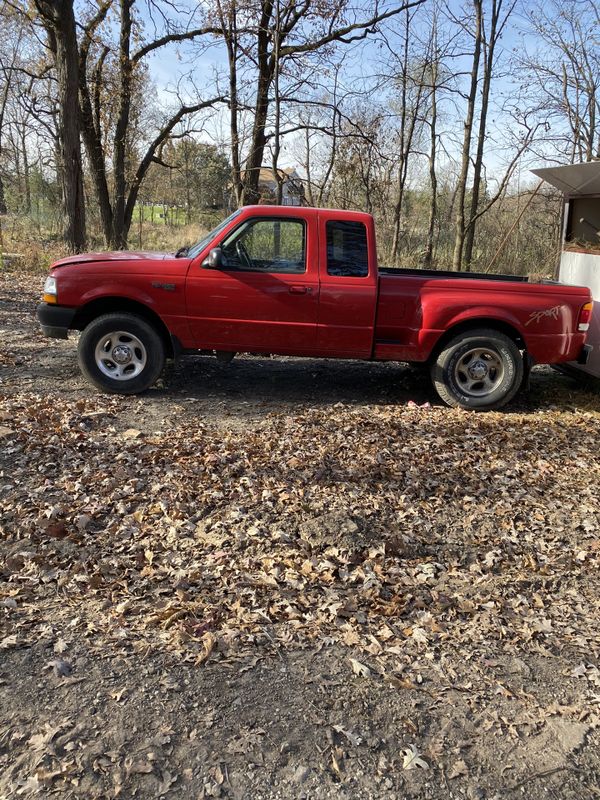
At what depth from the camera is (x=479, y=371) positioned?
6.68 m

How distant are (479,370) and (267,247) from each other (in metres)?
2.57

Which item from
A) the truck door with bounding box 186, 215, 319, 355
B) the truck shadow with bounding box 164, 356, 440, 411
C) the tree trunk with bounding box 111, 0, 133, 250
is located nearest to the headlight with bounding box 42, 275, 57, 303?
the truck door with bounding box 186, 215, 319, 355

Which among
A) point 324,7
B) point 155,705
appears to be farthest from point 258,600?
point 324,7

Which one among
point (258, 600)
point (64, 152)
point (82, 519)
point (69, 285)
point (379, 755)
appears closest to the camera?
point (379, 755)

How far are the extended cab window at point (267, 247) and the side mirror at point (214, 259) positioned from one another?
0.08 m

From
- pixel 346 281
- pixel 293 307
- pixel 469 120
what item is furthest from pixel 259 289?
pixel 469 120

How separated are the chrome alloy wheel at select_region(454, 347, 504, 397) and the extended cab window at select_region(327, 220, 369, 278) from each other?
1426 millimetres

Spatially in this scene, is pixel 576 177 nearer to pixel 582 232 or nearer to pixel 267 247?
pixel 582 232

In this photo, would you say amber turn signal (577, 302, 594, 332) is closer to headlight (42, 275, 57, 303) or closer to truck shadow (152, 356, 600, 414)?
truck shadow (152, 356, 600, 414)

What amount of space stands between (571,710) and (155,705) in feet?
6.01

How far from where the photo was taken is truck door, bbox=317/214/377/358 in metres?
6.31

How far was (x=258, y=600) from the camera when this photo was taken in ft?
11.4

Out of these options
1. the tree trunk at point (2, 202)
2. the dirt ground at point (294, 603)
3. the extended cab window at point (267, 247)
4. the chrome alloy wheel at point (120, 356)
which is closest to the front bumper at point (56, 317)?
the chrome alloy wheel at point (120, 356)

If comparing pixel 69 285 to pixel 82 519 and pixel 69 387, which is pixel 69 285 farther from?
pixel 82 519
